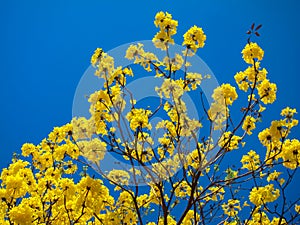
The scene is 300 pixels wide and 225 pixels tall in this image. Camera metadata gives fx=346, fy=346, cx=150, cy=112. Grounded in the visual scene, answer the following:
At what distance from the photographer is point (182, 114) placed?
4277 millimetres

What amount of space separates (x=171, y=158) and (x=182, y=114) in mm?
784

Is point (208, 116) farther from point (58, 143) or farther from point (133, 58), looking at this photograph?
point (58, 143)

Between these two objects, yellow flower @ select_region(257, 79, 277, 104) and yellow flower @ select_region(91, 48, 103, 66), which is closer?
yellow flower @ select_region(91, 48, 103, 66)

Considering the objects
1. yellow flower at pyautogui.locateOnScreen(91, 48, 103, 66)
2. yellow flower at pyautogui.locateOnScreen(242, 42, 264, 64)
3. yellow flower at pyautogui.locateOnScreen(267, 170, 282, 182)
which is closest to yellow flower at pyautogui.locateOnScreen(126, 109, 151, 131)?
yellow flower at pyautogui.locateOnScreen(91, 48, 103, 66)

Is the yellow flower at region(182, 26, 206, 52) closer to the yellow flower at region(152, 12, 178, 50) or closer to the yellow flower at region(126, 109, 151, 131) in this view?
the yellow flower at region(152, 12, 178, 50)

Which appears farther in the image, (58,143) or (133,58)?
(58,143)

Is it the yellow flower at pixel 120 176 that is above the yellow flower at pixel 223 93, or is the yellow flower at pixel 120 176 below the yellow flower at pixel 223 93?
below

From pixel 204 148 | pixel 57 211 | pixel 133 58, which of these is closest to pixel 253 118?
pixel 204 148

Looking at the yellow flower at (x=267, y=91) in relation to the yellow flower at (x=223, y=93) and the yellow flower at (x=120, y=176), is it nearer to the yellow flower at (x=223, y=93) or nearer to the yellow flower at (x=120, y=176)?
the yellow flower at (x=223, y=93)

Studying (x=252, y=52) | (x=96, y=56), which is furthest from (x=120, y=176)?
(x=252, y=52)

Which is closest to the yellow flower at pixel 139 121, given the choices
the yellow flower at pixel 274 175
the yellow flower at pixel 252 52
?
the yellow flower at pixel 252 52

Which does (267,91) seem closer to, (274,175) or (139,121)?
(274,175)

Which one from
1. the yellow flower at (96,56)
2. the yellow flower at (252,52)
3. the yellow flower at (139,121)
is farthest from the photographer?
the yellow flower at (252,52)

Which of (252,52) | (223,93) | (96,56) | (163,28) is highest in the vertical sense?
(163,28)
